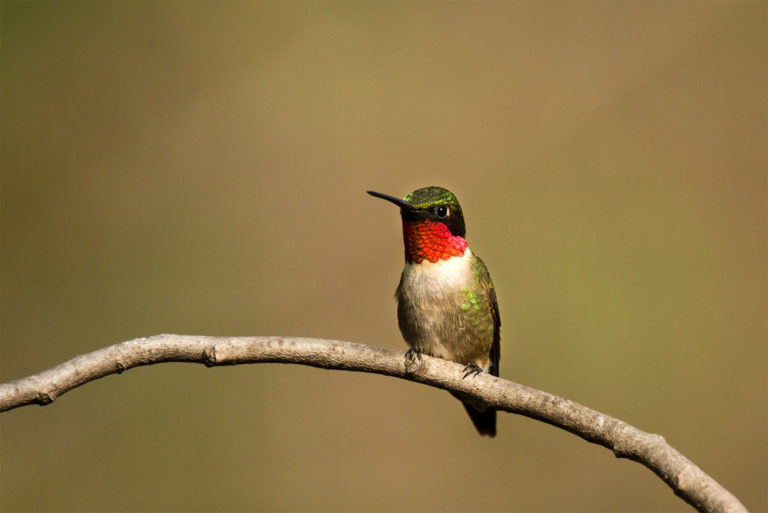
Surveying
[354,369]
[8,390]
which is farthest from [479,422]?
[8,390]

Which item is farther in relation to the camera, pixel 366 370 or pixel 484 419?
pixel 484 419

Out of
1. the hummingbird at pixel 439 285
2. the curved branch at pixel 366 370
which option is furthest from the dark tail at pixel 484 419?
the curved branch at pixel 366 370

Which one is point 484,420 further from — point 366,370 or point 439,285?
point 366,370

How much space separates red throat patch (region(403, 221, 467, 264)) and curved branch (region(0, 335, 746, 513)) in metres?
0.53

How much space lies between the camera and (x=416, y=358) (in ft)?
5.28

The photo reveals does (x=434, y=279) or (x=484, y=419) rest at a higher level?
(x=434, y=279)

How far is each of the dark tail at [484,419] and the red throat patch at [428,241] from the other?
0.74 meters

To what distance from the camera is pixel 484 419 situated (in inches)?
101

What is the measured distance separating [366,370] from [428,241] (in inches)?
25.1

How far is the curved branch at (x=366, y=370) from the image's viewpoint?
1188 mm

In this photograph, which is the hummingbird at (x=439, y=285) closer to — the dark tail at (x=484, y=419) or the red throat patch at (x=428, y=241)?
the red throat patch at (x=428, y=241)

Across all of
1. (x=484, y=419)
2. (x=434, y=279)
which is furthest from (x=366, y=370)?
(x=484, y=419)

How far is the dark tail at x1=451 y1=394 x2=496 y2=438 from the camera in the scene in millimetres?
2535

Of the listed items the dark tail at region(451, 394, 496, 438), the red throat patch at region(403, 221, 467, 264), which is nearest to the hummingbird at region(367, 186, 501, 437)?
the red throat patch at region(403, 221, 467, 264)
